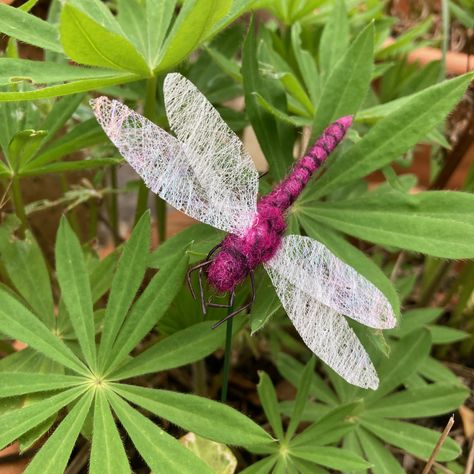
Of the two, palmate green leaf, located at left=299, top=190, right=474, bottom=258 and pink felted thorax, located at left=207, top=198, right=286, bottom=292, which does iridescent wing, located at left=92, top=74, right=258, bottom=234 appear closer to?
pink felted thorax, located at left=207, top=198, right=286, bottom=292

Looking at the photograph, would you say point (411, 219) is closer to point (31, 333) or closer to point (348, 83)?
point (348, 83)

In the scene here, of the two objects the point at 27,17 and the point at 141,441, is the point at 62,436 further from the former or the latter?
the point at 27,17

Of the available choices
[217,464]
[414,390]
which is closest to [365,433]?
[414,390]

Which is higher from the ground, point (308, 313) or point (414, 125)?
point (414, 125)

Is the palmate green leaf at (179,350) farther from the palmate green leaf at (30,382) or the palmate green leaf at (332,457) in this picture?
the palmate green leaf at (332,457)

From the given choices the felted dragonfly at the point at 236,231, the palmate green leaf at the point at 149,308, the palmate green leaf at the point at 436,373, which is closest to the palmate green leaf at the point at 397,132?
the felted dragonfly at the point at 236,231

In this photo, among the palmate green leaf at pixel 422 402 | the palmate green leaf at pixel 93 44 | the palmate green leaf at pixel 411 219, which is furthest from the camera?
the palmate green leaf at pixel 422 402

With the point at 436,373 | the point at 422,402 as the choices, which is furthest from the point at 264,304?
the point at 436,373
